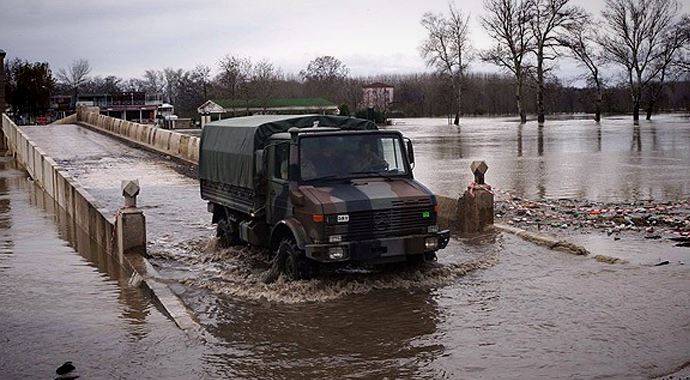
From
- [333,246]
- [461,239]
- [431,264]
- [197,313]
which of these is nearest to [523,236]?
[461,239]

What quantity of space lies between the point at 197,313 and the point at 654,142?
37.8 metres

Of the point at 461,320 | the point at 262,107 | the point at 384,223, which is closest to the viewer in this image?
the point at 461,320

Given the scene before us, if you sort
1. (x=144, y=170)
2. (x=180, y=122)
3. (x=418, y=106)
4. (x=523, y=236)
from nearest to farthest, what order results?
(x=523, y=236) < (x=144, y=170) < (x=180, y=122) < (x=418, y=106)

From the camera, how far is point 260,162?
14078 millimetres

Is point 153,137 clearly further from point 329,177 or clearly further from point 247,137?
point 329,177

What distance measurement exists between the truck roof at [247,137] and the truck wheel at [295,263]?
1685 mm

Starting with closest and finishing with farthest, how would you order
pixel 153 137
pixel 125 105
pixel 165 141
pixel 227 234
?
pixel 227 234
pixel 165 141
pixel 153 137
pixel 125 105

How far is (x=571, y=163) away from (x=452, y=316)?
80.0ft

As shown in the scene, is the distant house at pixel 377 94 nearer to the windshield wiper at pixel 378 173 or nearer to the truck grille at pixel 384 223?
the windshield wiper at pixel 378 173

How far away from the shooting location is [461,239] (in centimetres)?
1686

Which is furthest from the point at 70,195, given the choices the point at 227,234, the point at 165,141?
the point at 165,141

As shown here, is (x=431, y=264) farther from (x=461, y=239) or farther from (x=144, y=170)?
(x=144, y=170)

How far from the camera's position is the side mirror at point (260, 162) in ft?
45.9

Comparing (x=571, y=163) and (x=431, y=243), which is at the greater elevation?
(x=571, y=163)
